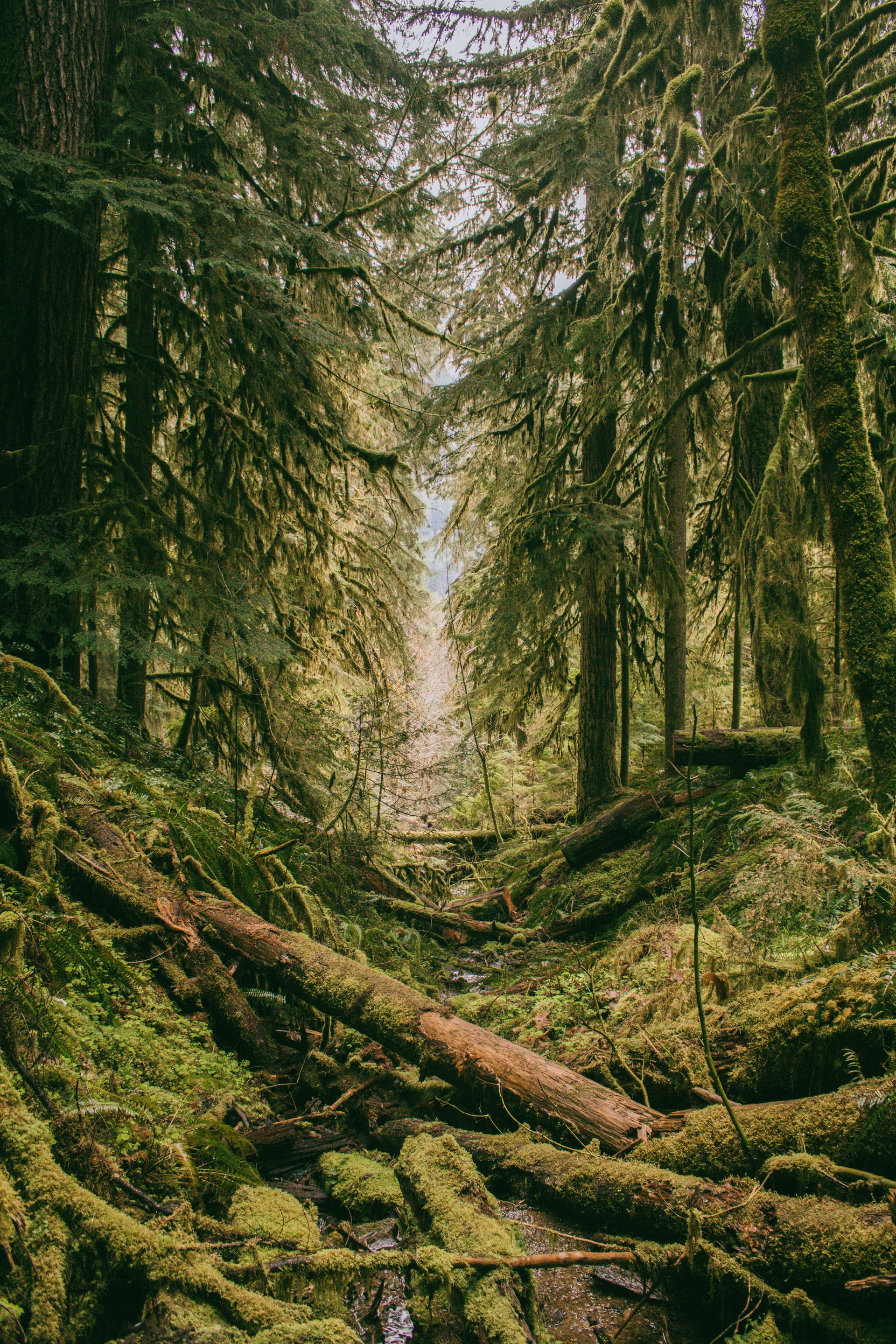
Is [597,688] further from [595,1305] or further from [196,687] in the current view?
[595,1305]

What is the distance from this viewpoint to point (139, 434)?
612cm

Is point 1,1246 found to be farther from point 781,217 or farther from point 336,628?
point 336,628

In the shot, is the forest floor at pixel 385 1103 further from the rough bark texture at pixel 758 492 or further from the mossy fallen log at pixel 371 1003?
the rough bark texture at pixel 758 492

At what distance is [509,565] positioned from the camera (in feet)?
23.5

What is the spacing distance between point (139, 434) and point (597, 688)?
227 inches

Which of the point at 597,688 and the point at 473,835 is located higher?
the point at 597,688

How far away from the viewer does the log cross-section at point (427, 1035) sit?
303 cm

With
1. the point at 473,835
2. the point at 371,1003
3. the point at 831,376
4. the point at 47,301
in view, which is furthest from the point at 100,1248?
the point at 473,835

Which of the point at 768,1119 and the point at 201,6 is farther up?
the point at 201,6

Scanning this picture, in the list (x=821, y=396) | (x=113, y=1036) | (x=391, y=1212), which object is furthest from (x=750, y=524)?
(x=113, y=1036)

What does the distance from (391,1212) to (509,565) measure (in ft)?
18.4

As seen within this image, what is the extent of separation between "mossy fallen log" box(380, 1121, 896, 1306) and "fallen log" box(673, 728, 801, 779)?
13.9 ft

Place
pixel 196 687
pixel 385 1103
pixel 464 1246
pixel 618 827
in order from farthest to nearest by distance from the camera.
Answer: pixel 618 827
pixel 196 687
pixel 385 1103
pixel 464 1246

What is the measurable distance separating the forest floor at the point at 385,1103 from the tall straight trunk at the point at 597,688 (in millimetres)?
3406
